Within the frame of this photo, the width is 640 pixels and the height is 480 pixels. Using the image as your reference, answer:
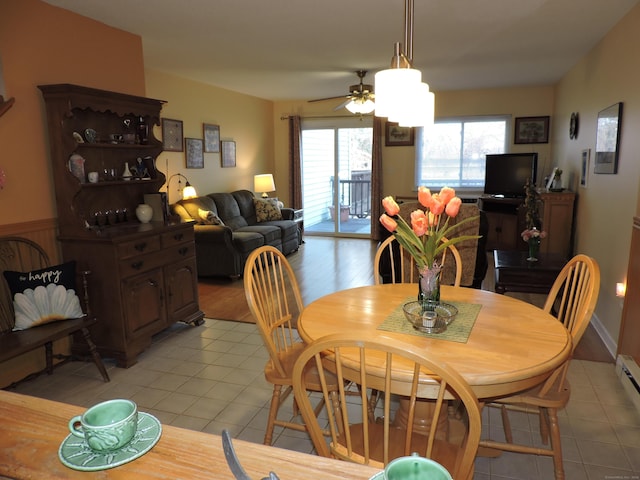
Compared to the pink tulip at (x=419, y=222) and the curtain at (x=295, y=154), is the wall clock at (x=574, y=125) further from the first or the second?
the curtain at (x=295, y=154)

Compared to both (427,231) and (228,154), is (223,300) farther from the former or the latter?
(427,231)

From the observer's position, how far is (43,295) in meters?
2.72

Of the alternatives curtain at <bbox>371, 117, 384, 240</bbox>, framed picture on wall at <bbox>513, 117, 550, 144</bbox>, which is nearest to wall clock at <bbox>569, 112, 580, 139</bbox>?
framed picture on wall at <bbox>513, 117, 550, 144</bbox>

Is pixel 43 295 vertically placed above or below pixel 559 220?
below

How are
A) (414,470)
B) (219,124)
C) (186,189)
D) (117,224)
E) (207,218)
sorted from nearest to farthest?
(414,470)
(117,224)
(207,218)
(186,189)
(219,124)

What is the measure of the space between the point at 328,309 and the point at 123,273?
1735mm

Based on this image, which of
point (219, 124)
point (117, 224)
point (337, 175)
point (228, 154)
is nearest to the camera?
point (117, 224)

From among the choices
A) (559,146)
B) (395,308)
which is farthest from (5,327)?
(559,146)

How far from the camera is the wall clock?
493 cm

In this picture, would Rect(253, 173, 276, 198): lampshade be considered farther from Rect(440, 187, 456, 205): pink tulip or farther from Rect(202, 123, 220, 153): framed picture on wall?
Rect(440, 187, 456, 205): pink tulip

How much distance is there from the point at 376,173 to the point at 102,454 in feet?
23.6

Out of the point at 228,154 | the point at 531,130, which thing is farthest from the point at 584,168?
the point at 228,154

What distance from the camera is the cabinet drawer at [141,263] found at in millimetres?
3062

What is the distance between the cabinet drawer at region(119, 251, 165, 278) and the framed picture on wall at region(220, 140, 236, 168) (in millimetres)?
3493
